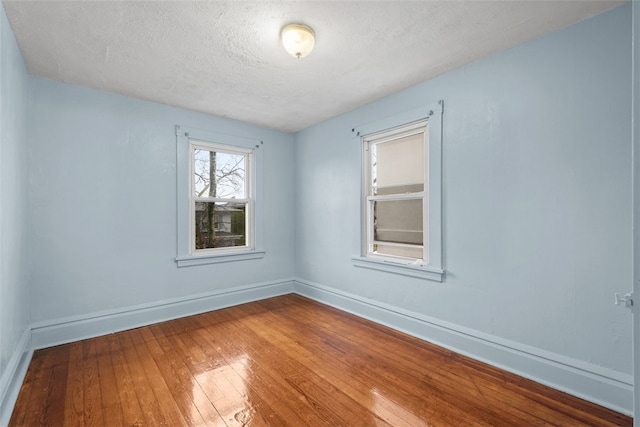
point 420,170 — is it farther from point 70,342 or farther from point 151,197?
point 70,342

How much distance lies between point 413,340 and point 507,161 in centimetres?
181

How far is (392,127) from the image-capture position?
3.16 meters

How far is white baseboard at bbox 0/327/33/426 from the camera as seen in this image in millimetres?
1781

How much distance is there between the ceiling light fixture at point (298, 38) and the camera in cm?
198

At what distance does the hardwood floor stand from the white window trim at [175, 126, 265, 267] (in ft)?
3.23

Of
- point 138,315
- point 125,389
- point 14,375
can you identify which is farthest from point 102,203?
point 125,389

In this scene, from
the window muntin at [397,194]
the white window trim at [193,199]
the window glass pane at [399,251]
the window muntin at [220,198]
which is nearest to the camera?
the window muntin at [397,194]

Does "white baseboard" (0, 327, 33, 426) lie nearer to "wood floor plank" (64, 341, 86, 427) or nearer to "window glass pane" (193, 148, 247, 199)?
"wood floor plank" (64, 341, 86, 427)

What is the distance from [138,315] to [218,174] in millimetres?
1910

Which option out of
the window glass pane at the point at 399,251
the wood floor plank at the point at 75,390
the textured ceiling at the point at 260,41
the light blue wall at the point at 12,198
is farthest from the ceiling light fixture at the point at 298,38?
the wood floor plank at the point at 75,390

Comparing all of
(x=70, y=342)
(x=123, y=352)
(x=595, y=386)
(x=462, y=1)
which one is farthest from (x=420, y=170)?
(x=70, y=342)

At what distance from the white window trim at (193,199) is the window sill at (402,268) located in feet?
5.04

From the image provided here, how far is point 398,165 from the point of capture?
3.28 metres

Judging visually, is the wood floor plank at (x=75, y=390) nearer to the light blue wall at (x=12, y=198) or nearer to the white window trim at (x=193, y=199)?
the light blue wall at (x=12, y=198)
